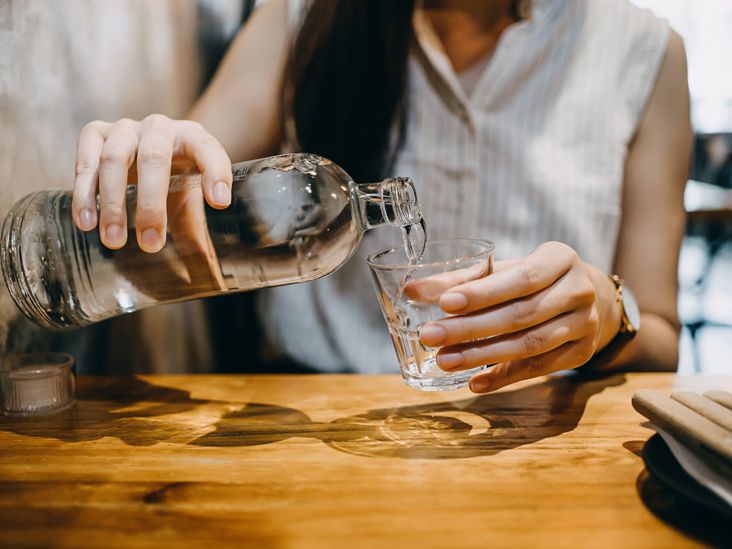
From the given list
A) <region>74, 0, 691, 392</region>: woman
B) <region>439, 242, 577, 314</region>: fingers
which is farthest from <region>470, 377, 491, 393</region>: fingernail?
<region>74, 0, 691, 392</region>: woman

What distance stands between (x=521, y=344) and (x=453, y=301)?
0.34 feet

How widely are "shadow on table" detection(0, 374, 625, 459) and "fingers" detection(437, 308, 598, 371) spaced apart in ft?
0.28

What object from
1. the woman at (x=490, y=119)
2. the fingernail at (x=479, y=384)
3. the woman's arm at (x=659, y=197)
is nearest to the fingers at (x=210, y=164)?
the fingernail at (x=479, y=384)

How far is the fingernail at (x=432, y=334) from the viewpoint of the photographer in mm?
667

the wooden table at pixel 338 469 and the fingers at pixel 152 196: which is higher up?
the fingers at pixel 152 196

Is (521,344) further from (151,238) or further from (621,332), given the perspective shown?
(151,238)

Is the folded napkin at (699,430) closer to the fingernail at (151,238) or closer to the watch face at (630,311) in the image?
the watch face at (630,311)

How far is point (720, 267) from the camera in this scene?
4879 mm

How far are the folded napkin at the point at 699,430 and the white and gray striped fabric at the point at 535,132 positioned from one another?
62cm

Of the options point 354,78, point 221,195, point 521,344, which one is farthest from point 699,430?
point 354,78

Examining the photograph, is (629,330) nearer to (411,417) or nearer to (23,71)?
(411,417)

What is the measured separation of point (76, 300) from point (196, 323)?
57 cm

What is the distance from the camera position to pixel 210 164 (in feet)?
2.48

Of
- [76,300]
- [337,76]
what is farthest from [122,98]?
[76,300]
